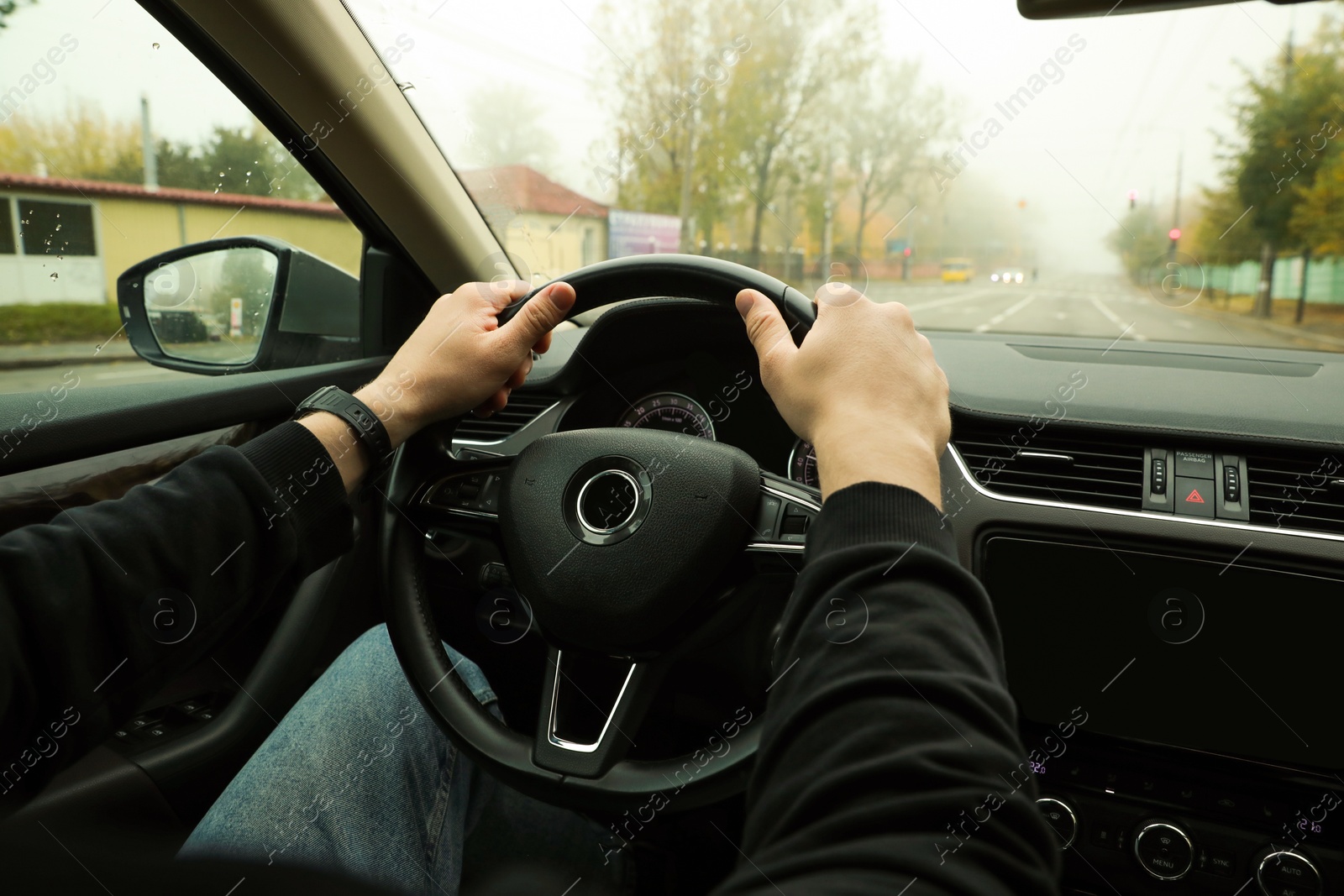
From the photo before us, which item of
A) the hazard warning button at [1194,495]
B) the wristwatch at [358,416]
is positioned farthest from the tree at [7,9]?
the hazard warning button at [1194,495]

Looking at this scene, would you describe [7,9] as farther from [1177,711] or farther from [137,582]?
[1177,711]

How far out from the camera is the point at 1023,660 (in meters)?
1.55

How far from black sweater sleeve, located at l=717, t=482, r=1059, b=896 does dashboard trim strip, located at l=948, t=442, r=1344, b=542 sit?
0.86m

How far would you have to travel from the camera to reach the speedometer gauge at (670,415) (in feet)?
5.38

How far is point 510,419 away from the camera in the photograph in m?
1.76

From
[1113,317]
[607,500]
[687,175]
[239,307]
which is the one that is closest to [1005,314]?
[1113,317]

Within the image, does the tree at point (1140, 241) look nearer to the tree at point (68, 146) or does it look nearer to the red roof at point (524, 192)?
the red roof at point (524, 192)

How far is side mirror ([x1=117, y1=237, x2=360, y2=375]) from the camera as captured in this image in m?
1.80

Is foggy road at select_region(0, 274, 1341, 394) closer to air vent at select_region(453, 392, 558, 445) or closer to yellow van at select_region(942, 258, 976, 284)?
yellow van at select_region(942, 258, 976, 284)

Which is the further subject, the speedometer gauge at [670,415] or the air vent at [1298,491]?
the speedometer gauge at [670,415]

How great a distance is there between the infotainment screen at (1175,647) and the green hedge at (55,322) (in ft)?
5.55

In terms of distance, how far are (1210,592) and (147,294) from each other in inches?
83.0

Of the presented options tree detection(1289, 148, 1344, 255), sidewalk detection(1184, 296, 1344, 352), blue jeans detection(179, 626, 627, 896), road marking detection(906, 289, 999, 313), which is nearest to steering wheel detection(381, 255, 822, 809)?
blue jeans detection(179, 626, 627, 896)

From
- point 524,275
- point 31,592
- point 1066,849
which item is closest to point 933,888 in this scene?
point 31,592
